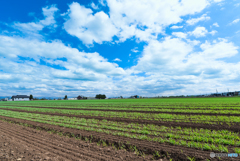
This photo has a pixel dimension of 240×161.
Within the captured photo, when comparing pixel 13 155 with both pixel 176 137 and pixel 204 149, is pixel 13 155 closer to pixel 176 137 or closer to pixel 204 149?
pixel 176 137

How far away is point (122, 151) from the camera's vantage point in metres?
7.20

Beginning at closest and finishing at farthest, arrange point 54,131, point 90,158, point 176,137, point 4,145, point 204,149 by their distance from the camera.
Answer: point 90,158, point 204,149, point 4,145, point 176,137, point 54,131

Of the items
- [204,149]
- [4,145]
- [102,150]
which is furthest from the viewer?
[4,145]

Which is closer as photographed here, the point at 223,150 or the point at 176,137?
the point at 223,150

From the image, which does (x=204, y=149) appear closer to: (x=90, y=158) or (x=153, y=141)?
(x=153, y=141)

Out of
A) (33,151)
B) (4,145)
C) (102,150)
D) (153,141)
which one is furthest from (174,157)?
(4,145)

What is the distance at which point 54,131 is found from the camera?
1182cm

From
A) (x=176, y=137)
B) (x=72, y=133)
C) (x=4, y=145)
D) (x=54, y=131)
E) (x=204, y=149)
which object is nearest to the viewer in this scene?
(x=204, y=149)

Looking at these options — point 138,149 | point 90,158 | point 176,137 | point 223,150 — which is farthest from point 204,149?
point 90,158

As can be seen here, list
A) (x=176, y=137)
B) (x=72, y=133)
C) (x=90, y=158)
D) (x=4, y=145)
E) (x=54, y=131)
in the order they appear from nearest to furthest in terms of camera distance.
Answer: (x=90, y=158) → (x=4, y=145) → (x=176, y=137) → (x=72, y=133) → (x=54, y=131)

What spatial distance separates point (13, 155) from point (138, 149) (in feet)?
23.6

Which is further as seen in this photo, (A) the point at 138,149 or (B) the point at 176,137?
(B) the point at 176,137

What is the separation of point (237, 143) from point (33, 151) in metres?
12.6

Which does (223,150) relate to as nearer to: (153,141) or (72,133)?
(153,141)
